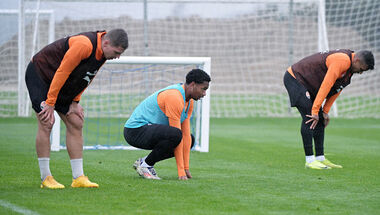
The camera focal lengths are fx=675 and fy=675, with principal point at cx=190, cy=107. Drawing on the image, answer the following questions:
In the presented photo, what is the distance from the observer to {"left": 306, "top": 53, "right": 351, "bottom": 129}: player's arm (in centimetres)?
823

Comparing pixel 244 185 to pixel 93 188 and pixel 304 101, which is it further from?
pixel 304 101

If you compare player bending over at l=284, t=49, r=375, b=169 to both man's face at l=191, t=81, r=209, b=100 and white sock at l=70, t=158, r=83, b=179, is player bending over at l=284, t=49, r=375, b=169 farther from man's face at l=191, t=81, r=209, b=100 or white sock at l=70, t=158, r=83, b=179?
white sock at l=70, t=158, r=83, b=179

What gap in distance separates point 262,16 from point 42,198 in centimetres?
1490

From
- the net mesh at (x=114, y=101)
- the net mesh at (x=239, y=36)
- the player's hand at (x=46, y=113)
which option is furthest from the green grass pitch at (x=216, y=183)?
the net mesh at (x=239, y=36)

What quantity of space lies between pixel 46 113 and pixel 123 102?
41.6 ft

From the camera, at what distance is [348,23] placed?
19.3 m

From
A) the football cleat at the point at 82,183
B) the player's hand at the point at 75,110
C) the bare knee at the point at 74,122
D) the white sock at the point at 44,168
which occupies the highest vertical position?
the player's hand at the point at 75,110

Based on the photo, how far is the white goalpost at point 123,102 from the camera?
10742 mm

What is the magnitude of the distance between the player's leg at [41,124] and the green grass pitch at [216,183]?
0.49ft

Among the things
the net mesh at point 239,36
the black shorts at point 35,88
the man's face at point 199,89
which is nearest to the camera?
the black shorts at point 35,88

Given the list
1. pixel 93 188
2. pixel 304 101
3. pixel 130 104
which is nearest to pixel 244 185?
pixel 93 188

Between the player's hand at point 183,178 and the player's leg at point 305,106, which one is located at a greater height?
the player's leg at point 305,106

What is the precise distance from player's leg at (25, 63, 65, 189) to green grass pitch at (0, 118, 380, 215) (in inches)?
5.9

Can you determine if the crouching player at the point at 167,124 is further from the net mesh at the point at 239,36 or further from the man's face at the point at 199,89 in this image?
the net mesh at the point at 239,36
